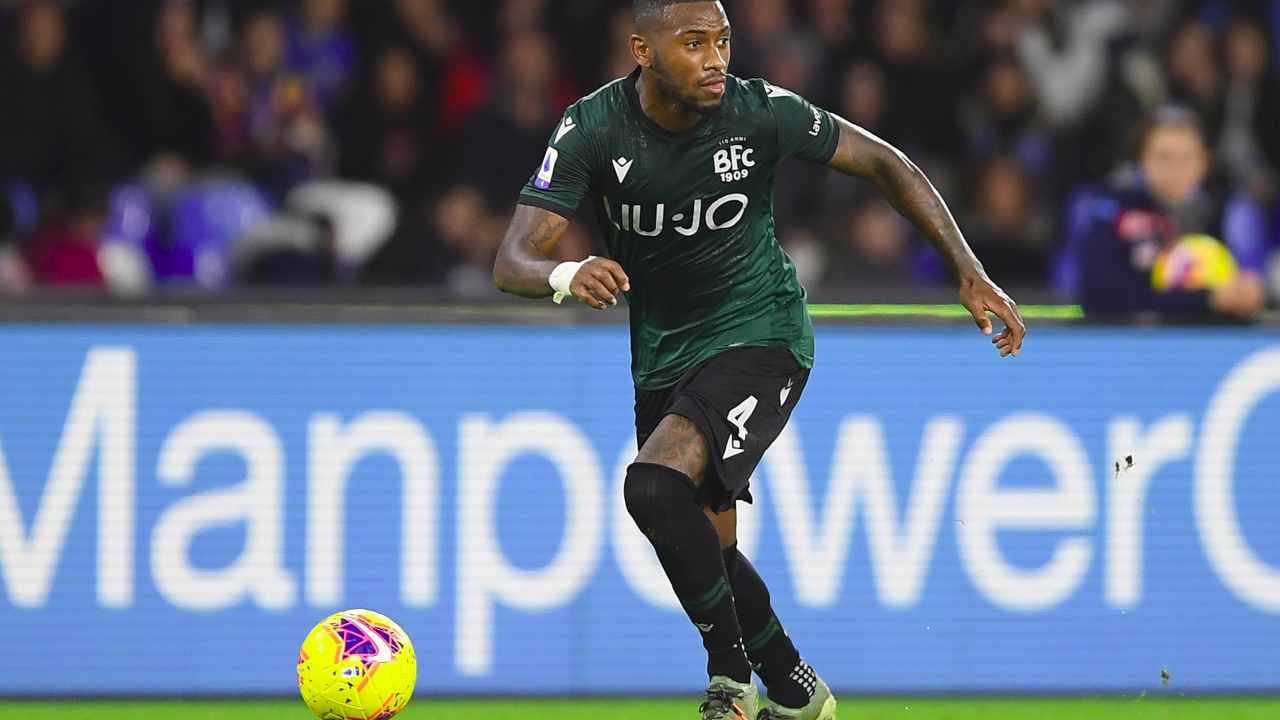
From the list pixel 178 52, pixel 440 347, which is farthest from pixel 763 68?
pixel 440 347

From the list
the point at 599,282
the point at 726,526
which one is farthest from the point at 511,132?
the point at 599,282

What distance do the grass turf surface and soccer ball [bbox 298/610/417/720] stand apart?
1009 millimetres

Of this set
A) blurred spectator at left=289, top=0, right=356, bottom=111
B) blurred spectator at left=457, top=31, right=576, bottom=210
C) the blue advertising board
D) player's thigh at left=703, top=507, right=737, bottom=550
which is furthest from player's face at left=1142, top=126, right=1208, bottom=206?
blurred spectator at left=289, top=0, right=356, bottom=111

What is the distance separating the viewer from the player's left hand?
625 cm

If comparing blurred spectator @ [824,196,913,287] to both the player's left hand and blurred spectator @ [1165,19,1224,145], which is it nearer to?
blurred spectator @ [1165,19,1224,145]

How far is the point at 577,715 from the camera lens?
7.77 metres

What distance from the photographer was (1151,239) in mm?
8500

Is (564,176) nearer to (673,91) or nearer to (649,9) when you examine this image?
(673,91)

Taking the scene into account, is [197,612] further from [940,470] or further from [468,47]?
[468,47]

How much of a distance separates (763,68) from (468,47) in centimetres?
182

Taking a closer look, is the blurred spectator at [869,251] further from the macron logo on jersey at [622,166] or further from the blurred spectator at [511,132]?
the macron logo on jersey at [622,166]

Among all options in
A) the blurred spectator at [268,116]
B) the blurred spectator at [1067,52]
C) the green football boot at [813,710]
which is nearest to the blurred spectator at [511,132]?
the blurred spectator at [268,116]

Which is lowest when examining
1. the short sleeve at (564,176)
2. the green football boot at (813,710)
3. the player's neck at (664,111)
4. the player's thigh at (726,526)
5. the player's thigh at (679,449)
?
the green football boot at (813,710)

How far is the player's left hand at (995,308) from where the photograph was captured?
246 inches
